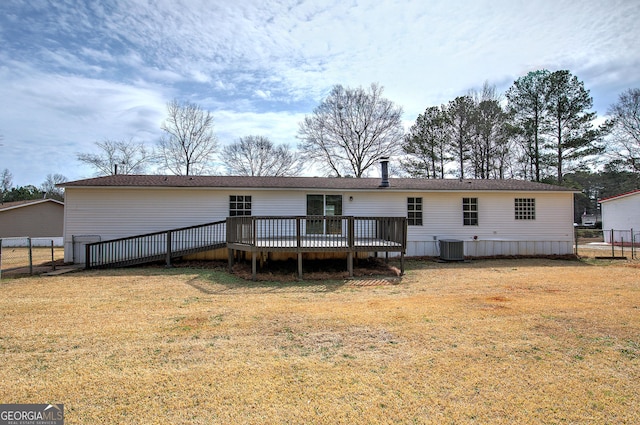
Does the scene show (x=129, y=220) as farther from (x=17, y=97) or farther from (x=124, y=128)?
(x=124, y=128)

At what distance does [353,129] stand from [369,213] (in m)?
17.1

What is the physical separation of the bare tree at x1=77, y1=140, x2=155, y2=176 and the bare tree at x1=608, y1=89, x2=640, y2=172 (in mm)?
39231

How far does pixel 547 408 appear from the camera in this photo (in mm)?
2773

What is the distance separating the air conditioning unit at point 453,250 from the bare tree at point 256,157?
74.0 feet

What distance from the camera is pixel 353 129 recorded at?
2897 centimetres

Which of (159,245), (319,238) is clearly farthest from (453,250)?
(159,245)

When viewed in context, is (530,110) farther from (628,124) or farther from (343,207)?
(343,207)

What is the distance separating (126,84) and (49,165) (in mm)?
25072

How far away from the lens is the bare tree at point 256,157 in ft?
110

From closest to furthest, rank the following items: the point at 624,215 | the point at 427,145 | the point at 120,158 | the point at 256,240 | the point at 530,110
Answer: the point at 256,240 < the point at 624,215 < the point at 530,110 < the point at 427,145 < the point at 120,158

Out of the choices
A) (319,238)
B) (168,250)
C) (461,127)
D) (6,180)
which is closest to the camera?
(319,238)

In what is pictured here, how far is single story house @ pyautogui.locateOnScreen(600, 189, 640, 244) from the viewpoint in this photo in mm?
20156

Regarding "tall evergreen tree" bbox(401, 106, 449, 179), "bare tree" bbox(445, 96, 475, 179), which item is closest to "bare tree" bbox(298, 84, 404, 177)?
"tall evergreen tree" bbox(401, 106, 449, 179)

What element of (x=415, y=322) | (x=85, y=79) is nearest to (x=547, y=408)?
(x=415, y=322)
